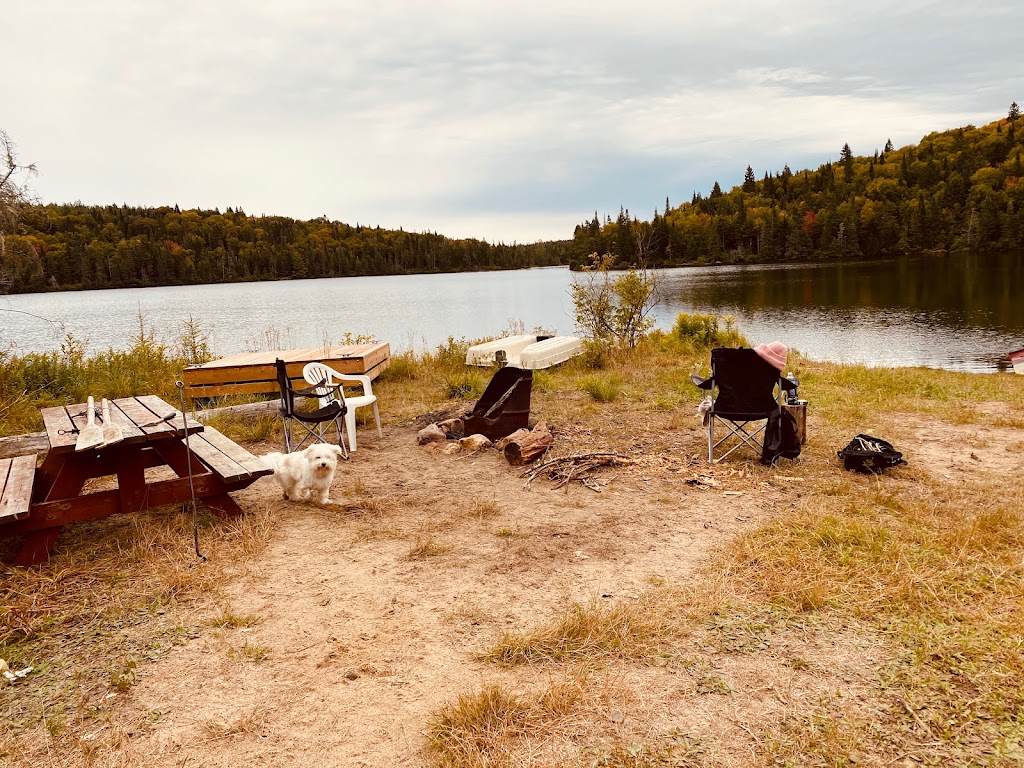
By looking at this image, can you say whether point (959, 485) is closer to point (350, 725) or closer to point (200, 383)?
point (350, 725)

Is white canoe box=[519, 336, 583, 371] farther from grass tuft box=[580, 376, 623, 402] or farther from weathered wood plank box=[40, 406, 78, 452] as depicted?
weathered wood plank box=[40, 406, 78, 452]

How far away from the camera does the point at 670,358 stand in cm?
1029

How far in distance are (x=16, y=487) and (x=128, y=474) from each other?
502 mm

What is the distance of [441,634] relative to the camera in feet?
8.53

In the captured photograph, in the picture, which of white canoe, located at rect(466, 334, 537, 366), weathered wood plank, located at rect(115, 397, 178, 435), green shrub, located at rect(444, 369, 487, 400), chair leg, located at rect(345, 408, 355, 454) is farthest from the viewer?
white canoe, located at rect(466, 334, 537, 366)

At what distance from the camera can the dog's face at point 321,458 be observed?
4164 mm

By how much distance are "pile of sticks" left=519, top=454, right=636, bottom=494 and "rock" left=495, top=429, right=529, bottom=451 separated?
0.49 m

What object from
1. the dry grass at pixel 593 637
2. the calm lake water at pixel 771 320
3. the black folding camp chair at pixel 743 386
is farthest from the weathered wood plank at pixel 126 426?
the calm lake water at pixel 771 320

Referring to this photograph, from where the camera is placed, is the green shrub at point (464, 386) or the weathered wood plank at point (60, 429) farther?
the green shrub at point (464, 386)

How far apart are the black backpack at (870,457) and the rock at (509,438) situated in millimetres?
2657

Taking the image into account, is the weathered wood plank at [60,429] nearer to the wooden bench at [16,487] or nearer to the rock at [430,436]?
the wooden bench at [16,487]

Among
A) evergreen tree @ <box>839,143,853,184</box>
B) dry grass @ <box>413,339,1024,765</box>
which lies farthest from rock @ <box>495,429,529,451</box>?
evergreen tree @ <box>839,143,853,184</box>

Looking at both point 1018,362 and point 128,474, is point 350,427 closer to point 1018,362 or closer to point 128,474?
point 128,474

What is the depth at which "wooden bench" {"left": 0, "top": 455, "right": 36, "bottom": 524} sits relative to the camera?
9.18ft
